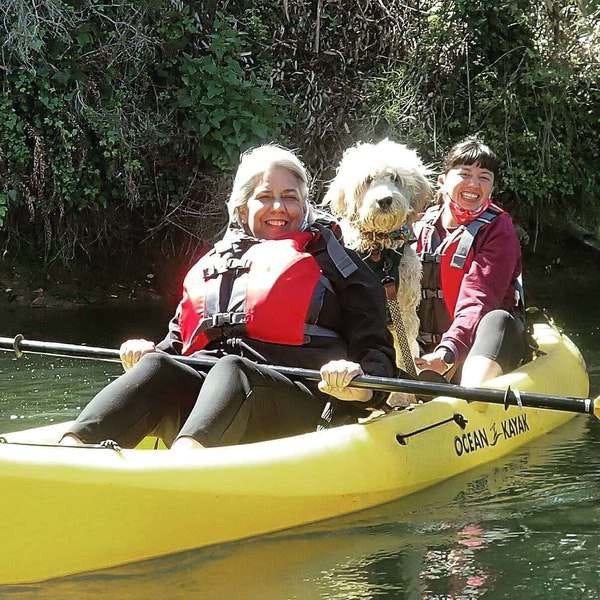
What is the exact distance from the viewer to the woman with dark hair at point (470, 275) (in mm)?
4258

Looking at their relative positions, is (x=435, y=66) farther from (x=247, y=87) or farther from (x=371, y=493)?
(x=371, y=493)

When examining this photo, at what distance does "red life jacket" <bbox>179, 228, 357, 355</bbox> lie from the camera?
342cm

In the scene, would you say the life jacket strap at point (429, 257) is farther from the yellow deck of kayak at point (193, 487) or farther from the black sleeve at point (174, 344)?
the black sleeve at point (174, 344)

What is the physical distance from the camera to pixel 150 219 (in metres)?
8.89

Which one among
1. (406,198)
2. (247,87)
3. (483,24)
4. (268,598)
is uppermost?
(483,24)

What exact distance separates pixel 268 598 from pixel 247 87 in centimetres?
567

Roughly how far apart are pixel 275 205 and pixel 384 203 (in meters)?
0.42

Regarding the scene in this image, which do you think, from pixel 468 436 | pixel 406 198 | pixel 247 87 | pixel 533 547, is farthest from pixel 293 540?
pixel 247 87

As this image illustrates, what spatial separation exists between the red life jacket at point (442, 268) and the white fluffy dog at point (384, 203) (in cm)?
41

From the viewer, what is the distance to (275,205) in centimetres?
358

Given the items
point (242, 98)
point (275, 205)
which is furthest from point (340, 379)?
point (242, 98)

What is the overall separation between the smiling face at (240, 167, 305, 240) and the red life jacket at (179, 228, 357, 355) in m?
0.06

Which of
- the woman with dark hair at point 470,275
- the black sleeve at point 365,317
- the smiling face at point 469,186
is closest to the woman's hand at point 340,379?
the black sleeve at point 365,317

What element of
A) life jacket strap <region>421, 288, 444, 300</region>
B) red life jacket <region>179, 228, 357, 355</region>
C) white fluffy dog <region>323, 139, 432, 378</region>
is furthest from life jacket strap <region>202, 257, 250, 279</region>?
life jacket strap <region>421, 288, 444, 300</region>
